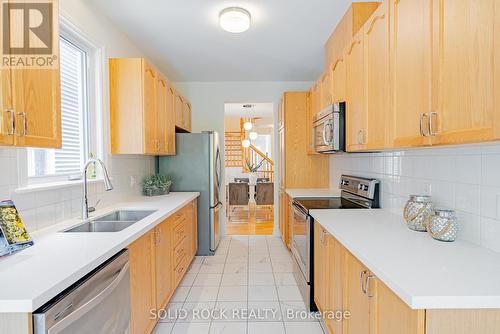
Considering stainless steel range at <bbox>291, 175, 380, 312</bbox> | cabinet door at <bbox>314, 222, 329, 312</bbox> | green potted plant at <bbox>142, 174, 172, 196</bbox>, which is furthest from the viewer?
green potted plant at <bbox>142, 174, 172, 196</bbox>

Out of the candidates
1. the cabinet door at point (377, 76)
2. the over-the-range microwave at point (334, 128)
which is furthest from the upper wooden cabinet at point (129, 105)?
the cabinet door at point (377, 76)

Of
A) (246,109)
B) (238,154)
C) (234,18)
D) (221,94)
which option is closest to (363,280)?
(234,18)

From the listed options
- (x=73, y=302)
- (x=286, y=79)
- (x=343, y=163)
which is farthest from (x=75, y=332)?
(x=286, y=79)

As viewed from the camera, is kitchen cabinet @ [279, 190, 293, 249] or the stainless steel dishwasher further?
kitchen cabinet @ [279, 190, 293, 249]

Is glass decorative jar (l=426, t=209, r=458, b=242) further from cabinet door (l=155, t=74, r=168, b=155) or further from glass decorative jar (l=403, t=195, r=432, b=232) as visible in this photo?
cabinet door (l=155, t=74, r=168, b=155)

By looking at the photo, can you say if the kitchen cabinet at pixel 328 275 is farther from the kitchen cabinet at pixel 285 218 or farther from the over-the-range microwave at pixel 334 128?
the kitchen cabinet at pixel 285 218

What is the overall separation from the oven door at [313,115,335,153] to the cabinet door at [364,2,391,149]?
0.50 m

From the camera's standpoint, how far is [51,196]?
178 cm

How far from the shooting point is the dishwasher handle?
37.4 inches

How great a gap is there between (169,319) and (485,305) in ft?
6.90

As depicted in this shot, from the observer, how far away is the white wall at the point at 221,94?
4547mm

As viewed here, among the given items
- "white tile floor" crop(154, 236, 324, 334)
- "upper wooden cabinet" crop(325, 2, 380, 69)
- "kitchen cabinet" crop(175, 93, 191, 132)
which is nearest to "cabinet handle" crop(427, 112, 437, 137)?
"upper wooden cabinet" crop(325, 2, 380, 69)

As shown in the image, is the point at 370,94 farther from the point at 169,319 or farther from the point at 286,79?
the point at 286,79

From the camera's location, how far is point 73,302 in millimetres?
1035
